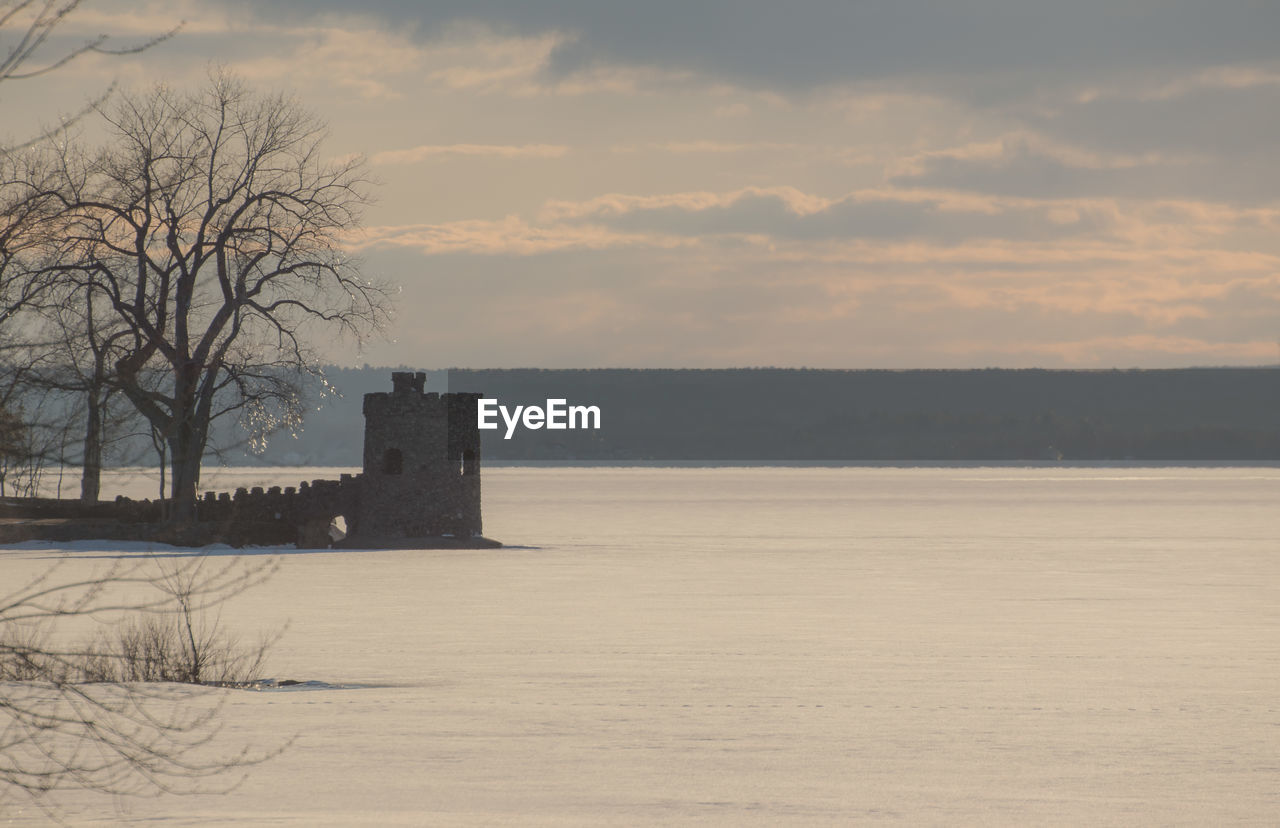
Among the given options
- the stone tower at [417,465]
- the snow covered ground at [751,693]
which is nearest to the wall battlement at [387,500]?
the stone tower at [417,465]

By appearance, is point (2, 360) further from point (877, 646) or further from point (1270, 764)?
point (877, 646)

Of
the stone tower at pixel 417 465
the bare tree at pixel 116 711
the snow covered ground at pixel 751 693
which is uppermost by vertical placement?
the stone tower at pixel 417 465

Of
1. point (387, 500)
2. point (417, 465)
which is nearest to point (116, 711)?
point (417, 465)

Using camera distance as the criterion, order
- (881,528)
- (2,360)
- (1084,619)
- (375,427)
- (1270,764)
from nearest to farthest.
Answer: (2,360), (1270,764), (1084,619), (375,427), (881,528)

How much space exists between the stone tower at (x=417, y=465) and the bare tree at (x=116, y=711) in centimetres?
2150

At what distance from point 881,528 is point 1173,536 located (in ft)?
32.7

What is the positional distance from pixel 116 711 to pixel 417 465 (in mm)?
31149

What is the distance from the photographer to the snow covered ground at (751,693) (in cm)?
1039

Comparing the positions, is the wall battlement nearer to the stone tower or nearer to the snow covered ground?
the stone tower

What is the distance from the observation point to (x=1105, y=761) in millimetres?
11992

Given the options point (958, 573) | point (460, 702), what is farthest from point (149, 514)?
point (460, 702)

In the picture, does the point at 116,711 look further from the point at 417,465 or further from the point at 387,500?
the point at 387,500

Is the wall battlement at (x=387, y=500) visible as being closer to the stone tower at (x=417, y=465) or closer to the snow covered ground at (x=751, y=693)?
the stone tower at (x=417, y=465)

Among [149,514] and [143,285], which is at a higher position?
[143,285]
